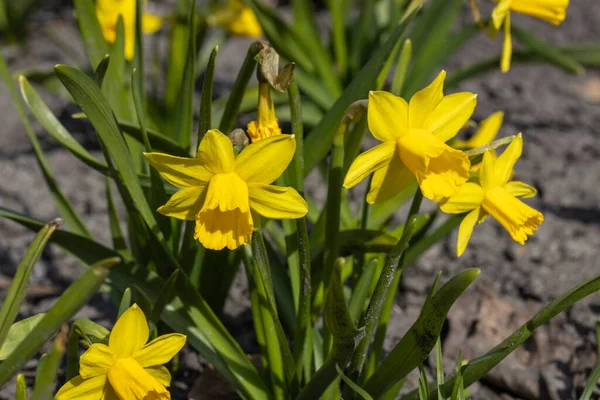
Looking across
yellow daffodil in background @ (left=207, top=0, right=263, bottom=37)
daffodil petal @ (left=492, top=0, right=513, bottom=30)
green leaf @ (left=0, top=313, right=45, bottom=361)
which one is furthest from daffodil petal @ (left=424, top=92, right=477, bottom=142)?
yellow daffodil in background @ (left=207, top=0, right=263, bottom=37)

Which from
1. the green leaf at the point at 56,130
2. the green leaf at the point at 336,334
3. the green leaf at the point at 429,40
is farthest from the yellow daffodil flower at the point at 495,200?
the green leaf at the point at 429,40

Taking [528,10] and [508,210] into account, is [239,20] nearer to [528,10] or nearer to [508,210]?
[528,10]

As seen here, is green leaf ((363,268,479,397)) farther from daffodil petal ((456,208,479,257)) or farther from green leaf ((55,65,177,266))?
green leaf ((55,65,177,266))

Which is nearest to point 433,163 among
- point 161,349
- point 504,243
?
point 161,349

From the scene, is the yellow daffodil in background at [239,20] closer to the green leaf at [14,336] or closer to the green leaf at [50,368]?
the green leaf at [14,336]

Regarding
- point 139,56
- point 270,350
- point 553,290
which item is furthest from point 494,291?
point 139,56
